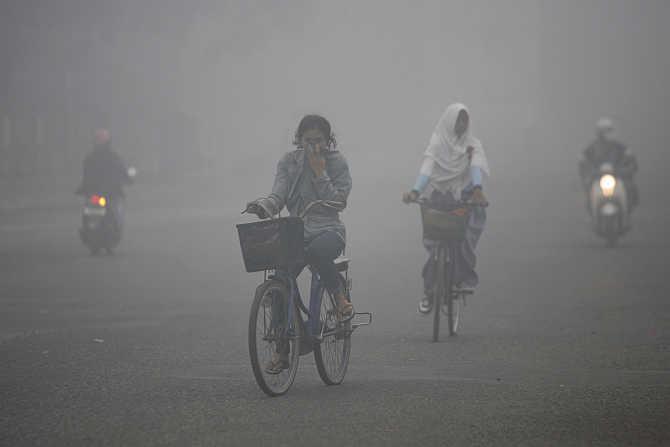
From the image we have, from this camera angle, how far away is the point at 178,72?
79.4m

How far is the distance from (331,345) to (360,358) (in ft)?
4.01

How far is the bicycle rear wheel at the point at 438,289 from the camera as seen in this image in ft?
32.8

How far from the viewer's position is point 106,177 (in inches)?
738

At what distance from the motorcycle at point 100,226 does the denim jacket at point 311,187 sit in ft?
35.2

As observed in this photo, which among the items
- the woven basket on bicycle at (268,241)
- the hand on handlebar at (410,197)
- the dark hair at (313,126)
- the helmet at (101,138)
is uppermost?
the helmet at (101,138)

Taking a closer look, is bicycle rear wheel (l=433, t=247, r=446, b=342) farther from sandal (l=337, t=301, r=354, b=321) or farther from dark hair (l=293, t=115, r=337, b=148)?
dark hair (l=293, t=115, r=337, b=148)

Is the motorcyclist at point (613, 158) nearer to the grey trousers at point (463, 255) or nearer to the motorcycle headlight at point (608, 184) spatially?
the motorcycle headlight at point (608, 184)

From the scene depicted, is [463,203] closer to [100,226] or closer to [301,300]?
→ [301,300]

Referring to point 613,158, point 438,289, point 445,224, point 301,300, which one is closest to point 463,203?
point 445,224

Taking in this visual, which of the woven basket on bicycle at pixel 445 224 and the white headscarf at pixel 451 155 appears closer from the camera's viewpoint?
the woven basket on bicycle at pixel 445 224

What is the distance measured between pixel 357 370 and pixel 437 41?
11794 centimetres

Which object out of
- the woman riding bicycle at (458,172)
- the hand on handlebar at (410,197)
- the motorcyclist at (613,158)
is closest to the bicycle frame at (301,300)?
the hand on handlebar at (410,197)

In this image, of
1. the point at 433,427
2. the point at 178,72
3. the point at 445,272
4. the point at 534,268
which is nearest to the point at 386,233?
the point at 534,268

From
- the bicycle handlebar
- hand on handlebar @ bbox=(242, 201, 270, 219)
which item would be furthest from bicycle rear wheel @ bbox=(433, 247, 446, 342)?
hand on handlebar @ bbox=(242, 201, 270, 219)
